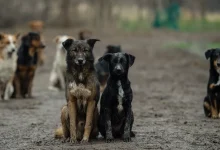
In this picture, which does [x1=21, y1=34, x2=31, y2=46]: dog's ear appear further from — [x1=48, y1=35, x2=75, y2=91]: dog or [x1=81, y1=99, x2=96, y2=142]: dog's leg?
[x1=81, y1=99, x2=96, y2=142]: dog's leg

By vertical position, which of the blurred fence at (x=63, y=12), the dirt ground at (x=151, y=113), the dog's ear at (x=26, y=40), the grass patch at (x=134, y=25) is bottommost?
the dirt ground at (x=151, y=113)

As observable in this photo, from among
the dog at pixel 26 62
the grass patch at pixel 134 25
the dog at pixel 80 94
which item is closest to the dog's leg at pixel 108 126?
the dog at pixel 80 94

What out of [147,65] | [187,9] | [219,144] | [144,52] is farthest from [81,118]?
[187,9]

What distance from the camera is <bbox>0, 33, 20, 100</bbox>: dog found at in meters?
16.1

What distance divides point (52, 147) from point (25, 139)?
119cm

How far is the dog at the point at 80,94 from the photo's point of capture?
31.7 feet

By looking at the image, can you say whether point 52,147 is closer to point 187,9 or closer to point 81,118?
point 81,118

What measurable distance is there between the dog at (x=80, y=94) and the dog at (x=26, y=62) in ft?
22.8

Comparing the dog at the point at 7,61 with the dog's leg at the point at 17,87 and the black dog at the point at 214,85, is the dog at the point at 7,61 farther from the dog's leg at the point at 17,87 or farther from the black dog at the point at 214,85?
the black dog at the point at 214,85

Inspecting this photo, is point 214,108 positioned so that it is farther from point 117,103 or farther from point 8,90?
point 8,90

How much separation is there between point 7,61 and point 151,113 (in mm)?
4391

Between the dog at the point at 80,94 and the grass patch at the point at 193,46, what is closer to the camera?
the dog at the point at 80,94

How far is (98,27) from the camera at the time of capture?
44500mm

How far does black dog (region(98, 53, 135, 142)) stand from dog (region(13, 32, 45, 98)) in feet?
23.5
